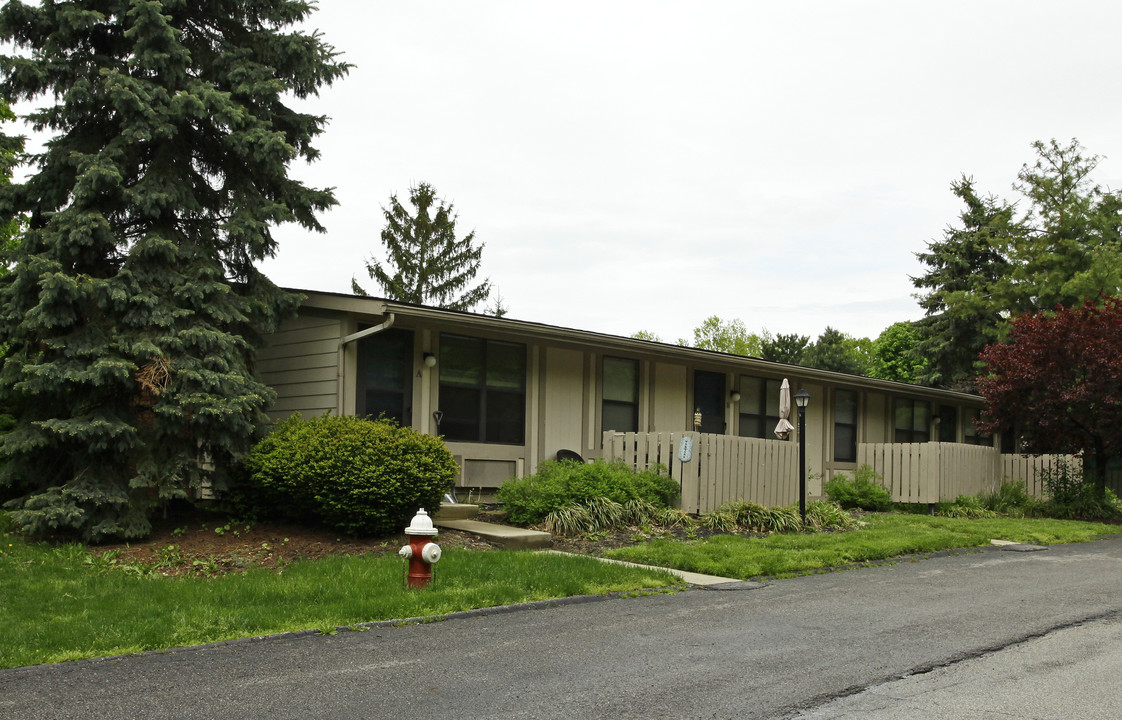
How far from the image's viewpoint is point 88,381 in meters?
9.96

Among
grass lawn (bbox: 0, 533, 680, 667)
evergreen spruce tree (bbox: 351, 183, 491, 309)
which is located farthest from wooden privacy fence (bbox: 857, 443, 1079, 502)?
evergreen spruce tree (bbox: 351, 183, 491, 309)

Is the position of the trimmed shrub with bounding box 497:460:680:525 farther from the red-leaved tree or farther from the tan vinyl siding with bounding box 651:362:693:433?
the red-leaved tree

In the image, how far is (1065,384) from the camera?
17.4 m

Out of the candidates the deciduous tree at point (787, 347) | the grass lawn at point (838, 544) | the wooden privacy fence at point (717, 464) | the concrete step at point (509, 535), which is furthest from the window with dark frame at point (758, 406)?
the deciduous tree at point (787, 347)

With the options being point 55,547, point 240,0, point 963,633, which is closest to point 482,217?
point 240,0

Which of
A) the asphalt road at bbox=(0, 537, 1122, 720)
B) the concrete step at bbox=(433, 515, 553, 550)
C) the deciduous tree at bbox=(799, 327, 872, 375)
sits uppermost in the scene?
the deciduous tree at bbox=(799, 327, 872, 375)

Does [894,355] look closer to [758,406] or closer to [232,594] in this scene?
[758,406]

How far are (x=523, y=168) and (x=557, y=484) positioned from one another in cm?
1437

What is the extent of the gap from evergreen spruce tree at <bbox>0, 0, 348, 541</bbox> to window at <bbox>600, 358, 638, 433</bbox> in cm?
595

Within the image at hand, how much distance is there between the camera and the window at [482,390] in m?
13.7

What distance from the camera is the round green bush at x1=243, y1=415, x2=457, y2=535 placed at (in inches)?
396

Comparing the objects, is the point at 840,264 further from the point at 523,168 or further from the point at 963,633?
the point at 963,633

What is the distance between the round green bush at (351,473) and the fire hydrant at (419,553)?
239 centimetres

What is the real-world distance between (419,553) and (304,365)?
19.7 feet
